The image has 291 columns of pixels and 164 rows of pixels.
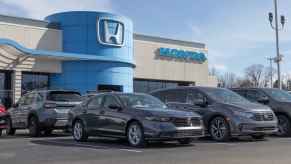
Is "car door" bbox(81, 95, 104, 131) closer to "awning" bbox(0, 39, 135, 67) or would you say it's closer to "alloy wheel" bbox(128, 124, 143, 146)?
"alloy wheel" bbox(128, 124, 143, 146)

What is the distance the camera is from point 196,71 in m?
49.9

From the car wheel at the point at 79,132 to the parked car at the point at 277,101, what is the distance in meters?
6.45

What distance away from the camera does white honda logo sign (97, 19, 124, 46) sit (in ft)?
128

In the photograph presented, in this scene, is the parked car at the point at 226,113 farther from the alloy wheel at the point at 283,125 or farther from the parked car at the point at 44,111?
the parked car at the point at 44,111

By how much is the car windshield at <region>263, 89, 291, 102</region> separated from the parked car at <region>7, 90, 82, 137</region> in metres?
6.57

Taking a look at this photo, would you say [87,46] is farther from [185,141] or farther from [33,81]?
[185,141]

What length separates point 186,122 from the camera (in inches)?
518

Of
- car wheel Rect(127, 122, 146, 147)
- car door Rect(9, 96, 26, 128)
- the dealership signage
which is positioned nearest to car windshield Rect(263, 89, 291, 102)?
car wheel Rect(127, 122, 146, 147)

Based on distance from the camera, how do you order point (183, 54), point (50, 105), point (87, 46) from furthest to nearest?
point (183, 54) → point (87, 46) → point (50, 105)

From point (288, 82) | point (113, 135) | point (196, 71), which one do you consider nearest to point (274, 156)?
point (113, 135)

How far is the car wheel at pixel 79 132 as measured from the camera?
15.2 m

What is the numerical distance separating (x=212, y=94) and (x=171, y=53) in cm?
3120

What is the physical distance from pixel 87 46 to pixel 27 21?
15.1 feet

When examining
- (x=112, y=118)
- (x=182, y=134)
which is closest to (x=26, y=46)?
(x=112, y=118)
